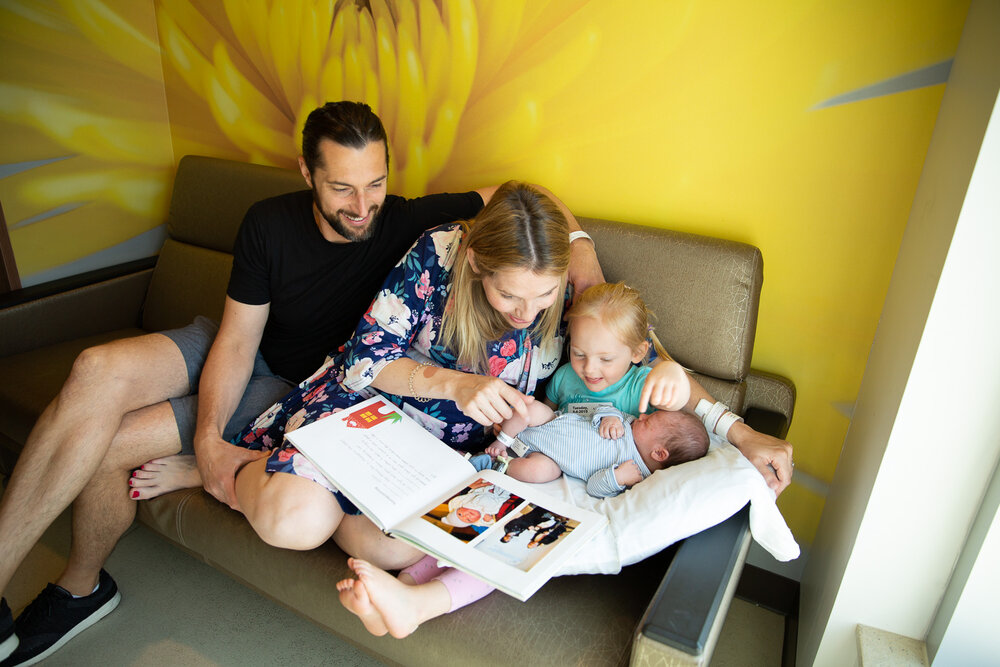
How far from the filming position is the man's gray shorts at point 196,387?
69.2 inches

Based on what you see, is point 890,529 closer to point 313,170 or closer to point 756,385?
point 756,385

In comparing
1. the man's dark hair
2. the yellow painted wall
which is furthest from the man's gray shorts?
the yellow painted wall

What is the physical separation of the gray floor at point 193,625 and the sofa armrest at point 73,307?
2.37 feet

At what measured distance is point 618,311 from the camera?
1529 mm

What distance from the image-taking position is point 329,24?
7.63 ft

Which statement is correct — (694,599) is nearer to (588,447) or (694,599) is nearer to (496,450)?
(588,447)

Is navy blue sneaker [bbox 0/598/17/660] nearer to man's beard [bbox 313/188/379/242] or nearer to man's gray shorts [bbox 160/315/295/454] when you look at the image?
man's gray shorts [bbox 160/315/295/454]

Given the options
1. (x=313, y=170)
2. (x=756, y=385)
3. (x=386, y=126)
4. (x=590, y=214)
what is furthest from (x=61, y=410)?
(x=756, y=385)

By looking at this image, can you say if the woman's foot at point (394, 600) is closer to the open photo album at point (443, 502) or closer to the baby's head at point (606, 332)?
the open photo album at point (443, 502)

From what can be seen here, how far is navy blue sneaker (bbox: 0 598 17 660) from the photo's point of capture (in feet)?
5.07

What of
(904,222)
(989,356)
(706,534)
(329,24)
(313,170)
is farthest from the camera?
(329,24)

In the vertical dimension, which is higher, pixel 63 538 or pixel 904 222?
pixel 904 222

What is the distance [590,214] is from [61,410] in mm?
1562

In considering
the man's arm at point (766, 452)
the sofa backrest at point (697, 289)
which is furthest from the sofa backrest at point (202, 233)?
the man's arm at point (766, 452)
